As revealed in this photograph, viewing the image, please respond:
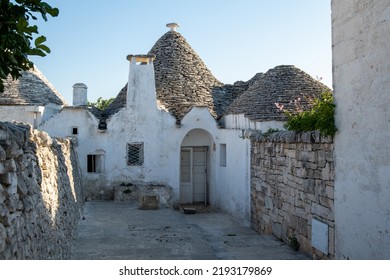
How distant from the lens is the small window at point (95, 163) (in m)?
16.4

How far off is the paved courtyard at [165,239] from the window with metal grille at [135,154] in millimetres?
2818

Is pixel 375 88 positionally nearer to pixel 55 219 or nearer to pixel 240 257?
pixel 240 257

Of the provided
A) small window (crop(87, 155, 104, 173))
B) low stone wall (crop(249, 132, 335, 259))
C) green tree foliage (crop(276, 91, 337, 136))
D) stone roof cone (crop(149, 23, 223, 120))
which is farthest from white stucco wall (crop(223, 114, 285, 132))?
small window (crop(87, 155, 104, 173))

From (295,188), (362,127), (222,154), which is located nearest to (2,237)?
(362,127)

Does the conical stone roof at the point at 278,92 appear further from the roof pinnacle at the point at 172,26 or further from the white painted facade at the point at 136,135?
the roof pinnacle at the point at 172,26

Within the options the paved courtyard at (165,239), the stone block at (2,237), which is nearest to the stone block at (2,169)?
the stone block at (2,237)

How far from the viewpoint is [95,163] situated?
1655cm

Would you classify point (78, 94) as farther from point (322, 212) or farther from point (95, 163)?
point (322, 212)

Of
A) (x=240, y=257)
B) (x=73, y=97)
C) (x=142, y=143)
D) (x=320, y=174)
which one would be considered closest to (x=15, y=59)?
(x=320, y=174)

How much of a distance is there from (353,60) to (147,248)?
212 inches

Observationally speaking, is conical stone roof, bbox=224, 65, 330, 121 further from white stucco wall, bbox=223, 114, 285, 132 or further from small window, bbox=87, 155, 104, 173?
small window, bbox=87, 155, 104, 173

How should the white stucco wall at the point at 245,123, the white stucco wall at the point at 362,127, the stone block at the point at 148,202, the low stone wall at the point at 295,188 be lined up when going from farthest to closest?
the stone block at the point at 148,202 < the white stucco wall at the point at 245,123 < the low stone wall at the point at 295,188 < the white stucco wall at the point at 362,127

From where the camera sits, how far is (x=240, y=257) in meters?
8.35

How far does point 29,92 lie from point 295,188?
40.4ft
